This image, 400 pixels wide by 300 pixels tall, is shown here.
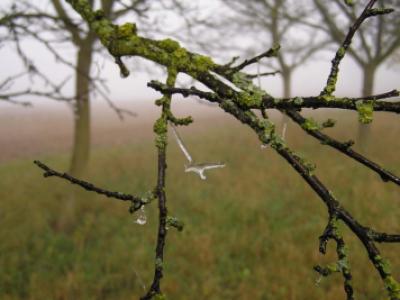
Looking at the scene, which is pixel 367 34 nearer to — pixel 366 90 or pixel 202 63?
pixel 366 90

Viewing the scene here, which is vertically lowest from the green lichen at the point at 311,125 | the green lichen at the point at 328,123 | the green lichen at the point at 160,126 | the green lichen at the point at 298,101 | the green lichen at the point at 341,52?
the green lichen at the point at 160,126

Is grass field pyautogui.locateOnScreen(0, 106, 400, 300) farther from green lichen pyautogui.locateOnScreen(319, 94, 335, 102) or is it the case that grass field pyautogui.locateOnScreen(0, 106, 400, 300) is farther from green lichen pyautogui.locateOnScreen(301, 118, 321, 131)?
green lichen pyautogui.locateOnScreen(319, 94, 335, 102)

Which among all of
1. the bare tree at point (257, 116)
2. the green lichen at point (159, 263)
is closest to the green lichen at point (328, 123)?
the bare tree at point (257, 116)

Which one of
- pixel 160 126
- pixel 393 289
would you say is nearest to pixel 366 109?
pixel 393 289

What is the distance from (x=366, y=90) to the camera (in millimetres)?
11930

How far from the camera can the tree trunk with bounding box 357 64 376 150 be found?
452 inches

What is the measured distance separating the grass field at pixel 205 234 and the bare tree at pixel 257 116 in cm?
453

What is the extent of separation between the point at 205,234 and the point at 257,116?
20.3 feet

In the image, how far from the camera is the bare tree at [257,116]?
1126 millimetres

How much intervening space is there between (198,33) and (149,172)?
17.8 ft

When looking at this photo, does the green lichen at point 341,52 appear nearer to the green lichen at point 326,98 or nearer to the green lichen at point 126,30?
the green lichen at point 326,98

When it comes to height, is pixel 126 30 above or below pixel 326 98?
above

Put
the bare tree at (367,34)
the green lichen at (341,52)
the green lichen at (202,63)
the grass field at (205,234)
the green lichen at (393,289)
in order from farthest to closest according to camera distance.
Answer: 1. the bare tree at (367,34)
2. the grass field at (205,234)
3. the green lichen at (202,63)
4. the green lichen at (341,52)
5. the green lichen at (393,289)

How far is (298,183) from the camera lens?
9.74m
